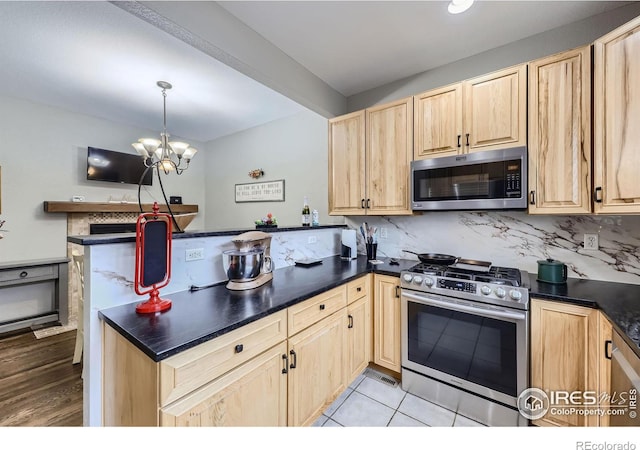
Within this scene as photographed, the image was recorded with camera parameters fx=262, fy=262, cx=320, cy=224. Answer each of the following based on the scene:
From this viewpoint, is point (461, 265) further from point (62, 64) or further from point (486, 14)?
point (62, 64)

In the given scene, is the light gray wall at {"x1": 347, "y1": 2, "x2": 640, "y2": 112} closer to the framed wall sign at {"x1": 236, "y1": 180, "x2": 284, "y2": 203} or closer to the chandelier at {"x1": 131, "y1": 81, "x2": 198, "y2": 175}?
the framed wall sign at {"x1": 236, "y1": 180, "x2": 284, "y2": 203}

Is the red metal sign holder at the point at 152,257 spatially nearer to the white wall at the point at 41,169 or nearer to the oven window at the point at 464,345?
the oven window at the point at 464,345

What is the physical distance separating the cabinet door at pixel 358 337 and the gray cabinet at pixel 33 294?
11.8 ft

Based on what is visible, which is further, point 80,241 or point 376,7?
point 376,7

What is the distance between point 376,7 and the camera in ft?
5.54

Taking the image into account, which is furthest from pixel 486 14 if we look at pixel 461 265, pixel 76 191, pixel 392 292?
pixel 76 191

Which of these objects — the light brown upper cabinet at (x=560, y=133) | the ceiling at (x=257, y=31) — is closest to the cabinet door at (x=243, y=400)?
the light brown upper cabinet at (x=560, y=133)

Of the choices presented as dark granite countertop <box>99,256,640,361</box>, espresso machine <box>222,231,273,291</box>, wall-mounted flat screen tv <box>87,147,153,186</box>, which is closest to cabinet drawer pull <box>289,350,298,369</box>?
dark granite countertop <box>99,256,640,361</box>

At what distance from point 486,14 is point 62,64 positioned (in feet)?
11.7

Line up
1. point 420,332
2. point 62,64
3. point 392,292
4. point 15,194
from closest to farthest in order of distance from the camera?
point 420,332 → point 392,292 → point 62,64 → point 15,194

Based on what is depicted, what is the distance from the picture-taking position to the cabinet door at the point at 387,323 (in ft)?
6.66

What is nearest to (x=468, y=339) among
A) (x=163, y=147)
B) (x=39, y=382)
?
(x=39, y=382)

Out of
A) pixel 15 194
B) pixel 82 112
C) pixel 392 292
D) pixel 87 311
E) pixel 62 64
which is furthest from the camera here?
pixel 82 112

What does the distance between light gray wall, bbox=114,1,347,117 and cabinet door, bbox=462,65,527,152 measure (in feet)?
4.34
